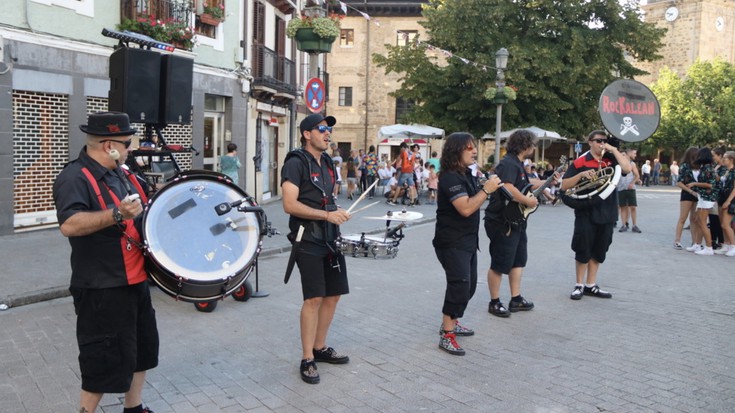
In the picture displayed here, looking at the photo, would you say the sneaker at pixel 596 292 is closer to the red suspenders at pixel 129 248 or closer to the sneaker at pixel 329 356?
the sneaker at pixel 329 356

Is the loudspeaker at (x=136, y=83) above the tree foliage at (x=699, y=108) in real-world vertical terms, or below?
below

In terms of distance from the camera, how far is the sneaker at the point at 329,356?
206 inches

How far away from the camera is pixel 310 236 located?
4.80m

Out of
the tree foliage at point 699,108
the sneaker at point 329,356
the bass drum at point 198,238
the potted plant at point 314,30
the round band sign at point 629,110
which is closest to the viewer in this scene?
the bass drum at point 198,238

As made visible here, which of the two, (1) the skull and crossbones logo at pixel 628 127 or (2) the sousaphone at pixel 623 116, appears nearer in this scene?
(2) the sousaphone at pixel 623 116

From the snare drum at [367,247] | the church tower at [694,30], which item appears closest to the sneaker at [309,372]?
the snare drum at [367,247]

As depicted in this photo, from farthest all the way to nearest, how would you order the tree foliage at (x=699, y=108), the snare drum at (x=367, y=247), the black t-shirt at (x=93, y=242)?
the tree foliage at (x=699, y=108), the snare drum at (x=367, y=247), the black t-shirt at (x=93, y=242)

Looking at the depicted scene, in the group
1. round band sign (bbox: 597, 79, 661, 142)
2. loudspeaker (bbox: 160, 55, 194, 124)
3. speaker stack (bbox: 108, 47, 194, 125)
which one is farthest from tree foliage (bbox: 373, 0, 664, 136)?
speaker stack (bbox: 108, 47, 194, 125)

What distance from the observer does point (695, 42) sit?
184 ft

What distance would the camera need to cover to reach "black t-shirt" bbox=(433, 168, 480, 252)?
553cm

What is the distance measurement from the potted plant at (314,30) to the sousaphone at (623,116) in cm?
422

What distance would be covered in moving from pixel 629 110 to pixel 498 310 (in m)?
3.79

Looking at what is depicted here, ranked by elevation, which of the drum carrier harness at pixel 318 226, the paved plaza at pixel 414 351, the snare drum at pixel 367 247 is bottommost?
the paved plaza at pixel 414 351

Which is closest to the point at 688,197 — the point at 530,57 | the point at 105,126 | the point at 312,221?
the point at 312,221
